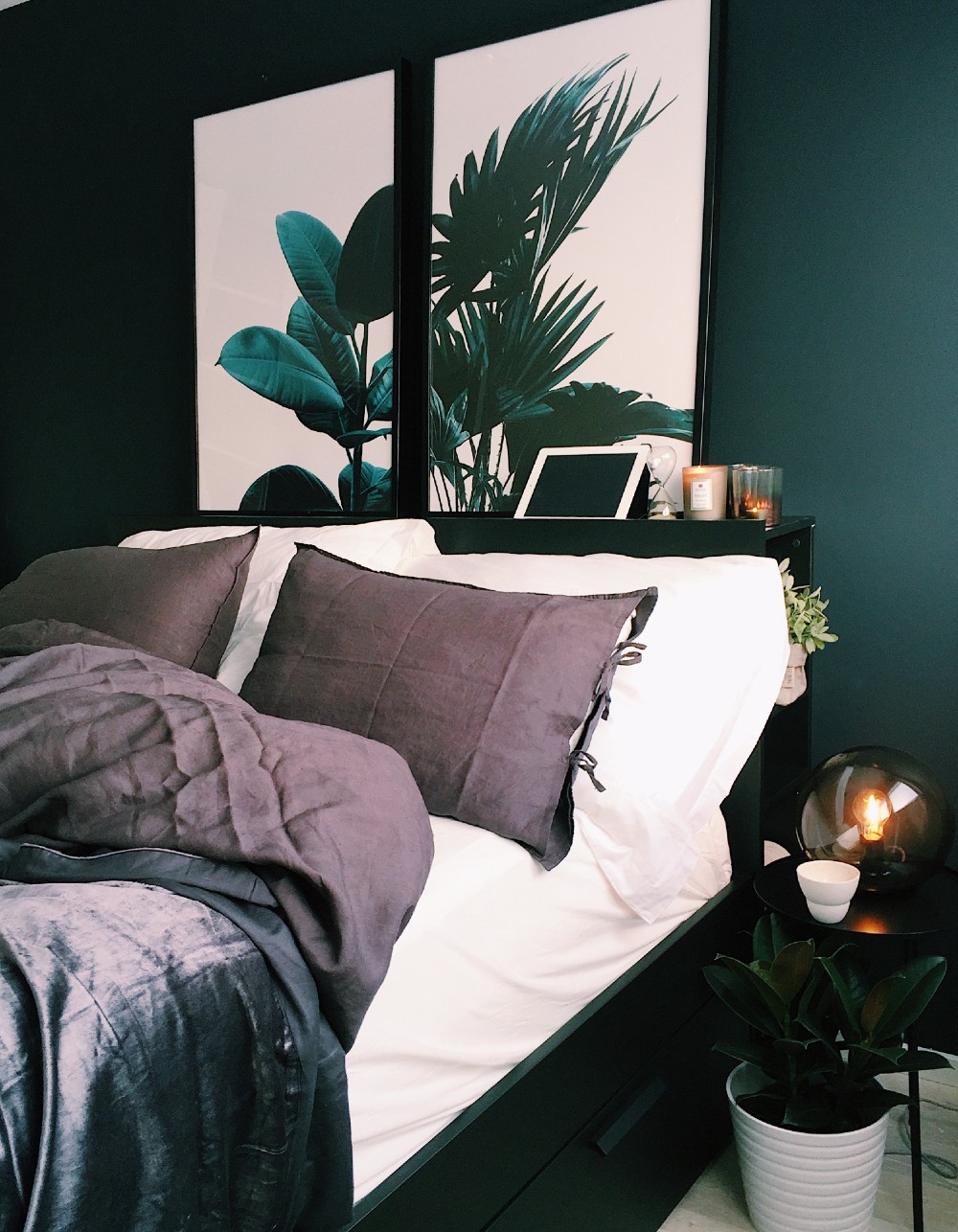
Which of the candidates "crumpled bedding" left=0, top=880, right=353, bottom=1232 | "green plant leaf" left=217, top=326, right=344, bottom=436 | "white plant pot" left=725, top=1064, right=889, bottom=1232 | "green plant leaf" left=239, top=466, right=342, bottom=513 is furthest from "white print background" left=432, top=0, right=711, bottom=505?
"crumpled bedding" left=0, top=880, right=353, bottom=1232

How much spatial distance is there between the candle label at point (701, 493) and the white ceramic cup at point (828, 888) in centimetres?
70

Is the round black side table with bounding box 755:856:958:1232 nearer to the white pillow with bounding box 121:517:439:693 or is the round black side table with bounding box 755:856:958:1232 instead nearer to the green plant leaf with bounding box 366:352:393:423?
the white pillow with bounding box 121:517:439:693

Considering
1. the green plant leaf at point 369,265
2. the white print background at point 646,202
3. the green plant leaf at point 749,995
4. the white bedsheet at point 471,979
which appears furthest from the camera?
the green plant leaf at point 369,265

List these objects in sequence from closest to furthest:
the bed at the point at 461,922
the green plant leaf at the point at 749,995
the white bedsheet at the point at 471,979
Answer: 1. the bed at the point at 461,922
2. the white bedsheet at the point at 471,979
3. the green plant leaf at the point at 749,995

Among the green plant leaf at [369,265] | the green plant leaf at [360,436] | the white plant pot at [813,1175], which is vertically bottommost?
the white plant pot at [813,1175]

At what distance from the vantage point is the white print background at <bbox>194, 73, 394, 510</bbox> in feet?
8.41

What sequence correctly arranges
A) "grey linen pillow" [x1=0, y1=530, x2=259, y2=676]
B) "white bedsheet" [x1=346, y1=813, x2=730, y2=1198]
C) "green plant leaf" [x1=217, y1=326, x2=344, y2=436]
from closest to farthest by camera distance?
"white bedsheet" [x1=346, y1=813, x2=730, y2=1198]
"grey linen pillow" [x1=0, y1=530, x2=259, y2=676]
"green plant leaf" [x1=217, y1=326, x2=344, y2=436]

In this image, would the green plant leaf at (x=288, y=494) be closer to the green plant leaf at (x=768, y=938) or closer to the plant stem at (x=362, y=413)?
the plant stem at (x=362, y=413)

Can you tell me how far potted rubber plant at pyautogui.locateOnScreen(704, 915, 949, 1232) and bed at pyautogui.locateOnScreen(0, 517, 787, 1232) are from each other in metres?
0.12

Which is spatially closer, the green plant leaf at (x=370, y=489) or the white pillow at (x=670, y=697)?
the white pillow at (x=670, y=697)

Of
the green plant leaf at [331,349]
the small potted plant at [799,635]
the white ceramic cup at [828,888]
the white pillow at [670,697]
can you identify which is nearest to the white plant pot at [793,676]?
the small potted plant at [799,635]

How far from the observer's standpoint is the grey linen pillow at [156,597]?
1.87 meters

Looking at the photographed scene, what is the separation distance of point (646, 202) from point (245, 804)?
1.68 m

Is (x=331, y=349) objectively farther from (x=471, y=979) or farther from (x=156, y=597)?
(x=471, y=979)
